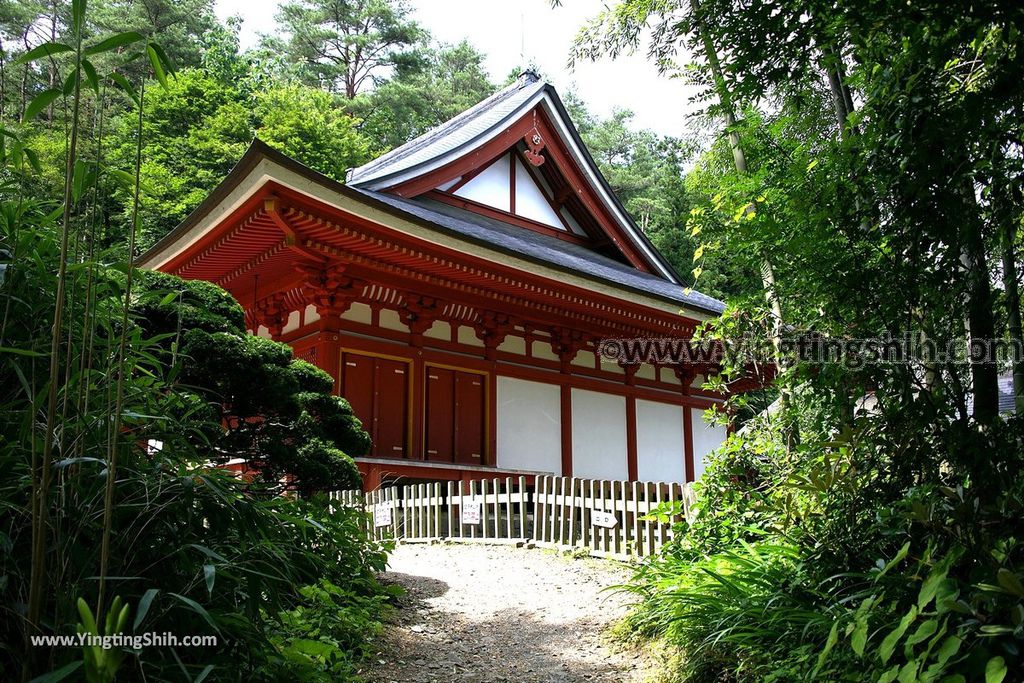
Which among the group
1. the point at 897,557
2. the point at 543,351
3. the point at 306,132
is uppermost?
the point at 306,132

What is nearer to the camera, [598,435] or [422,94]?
[598,435]

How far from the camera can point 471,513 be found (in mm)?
8125

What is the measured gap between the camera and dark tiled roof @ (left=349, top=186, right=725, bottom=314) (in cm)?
1072

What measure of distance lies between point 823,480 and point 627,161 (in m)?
37.2

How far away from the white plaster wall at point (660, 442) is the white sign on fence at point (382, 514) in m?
6.27

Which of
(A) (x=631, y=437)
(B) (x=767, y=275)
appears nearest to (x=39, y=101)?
(B) (x=767, y=275)

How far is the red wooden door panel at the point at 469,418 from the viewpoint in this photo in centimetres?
1118

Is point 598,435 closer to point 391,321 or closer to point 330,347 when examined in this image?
point 391,321

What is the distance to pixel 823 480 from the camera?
3.62 metres

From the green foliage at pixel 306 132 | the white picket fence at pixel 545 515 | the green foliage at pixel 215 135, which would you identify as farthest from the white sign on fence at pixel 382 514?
the green foliage at pixel 306 132

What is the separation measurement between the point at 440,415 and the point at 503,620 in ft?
19.0

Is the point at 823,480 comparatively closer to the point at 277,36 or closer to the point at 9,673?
the point at 9,673

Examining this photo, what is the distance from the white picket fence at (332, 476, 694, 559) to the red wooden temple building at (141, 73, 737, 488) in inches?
44.8

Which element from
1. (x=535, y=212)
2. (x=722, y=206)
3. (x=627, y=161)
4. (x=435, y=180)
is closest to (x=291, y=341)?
(x=435, y=180)
